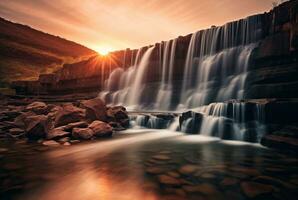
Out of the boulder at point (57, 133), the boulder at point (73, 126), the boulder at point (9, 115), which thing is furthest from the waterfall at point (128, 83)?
the boulder at point (57, 133)

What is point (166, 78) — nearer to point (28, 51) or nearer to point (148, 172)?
point (148, 172)

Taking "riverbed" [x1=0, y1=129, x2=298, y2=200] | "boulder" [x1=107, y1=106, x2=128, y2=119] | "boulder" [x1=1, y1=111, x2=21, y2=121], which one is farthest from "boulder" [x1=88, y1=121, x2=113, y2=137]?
"boulder" [x1=1, y1=111, x2=21, y2=121]

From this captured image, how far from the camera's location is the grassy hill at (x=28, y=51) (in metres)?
50.0

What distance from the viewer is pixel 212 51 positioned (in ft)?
63.5

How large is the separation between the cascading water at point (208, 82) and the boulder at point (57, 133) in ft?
18.4

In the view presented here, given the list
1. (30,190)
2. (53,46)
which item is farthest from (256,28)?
(53,46)

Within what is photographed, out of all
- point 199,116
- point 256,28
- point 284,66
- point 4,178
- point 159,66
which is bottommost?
point 4,178

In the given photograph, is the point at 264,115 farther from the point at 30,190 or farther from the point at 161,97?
the point at 161,97

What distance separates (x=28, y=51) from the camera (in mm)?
67688

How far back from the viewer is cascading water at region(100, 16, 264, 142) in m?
10.3

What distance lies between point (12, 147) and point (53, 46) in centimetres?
8511

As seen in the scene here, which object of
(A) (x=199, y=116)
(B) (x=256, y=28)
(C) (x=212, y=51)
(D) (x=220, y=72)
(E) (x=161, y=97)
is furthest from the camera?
(E) (x=161, y=97)

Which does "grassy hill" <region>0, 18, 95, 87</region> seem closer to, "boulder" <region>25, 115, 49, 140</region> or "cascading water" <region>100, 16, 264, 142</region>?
"cascading water" <region>100, 16, 264, 142</region>

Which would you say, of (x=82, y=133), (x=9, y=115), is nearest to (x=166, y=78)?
(x=82, y=133)
